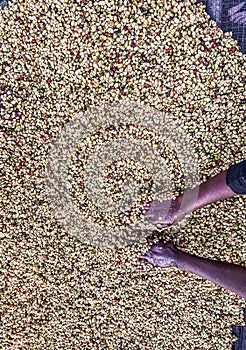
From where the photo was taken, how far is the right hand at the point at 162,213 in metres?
1.96

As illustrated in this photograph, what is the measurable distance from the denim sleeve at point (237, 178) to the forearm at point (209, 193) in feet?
0.16

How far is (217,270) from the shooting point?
191 cm

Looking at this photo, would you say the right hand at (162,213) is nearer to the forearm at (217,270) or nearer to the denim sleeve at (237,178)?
the forearm at (217,270)

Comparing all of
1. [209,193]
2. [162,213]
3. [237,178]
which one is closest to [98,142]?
[162,213]

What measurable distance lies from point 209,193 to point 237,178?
0.88ft

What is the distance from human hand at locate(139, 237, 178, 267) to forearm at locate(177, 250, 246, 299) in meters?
0.03

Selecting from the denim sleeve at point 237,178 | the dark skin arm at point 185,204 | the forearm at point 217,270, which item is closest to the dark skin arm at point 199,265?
the forearm at point 217,270

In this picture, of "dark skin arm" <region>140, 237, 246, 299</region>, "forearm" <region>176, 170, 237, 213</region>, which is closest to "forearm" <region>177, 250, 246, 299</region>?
"dark skin arm" <region>140, 237, 246, 299</region>

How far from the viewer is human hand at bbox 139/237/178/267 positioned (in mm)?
1969

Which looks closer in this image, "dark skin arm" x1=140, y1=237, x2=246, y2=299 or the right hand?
"dark skin arm" x1=140, y1=237, x2=246, y2=299

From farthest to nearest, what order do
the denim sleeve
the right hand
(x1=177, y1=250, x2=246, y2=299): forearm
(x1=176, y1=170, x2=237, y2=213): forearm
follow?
the right hand
(x1=177, y1=250, x2=246, y2=299): forearm
(x1=176, y1=170, x2=237, y2=213): forearm
the denim sleeve

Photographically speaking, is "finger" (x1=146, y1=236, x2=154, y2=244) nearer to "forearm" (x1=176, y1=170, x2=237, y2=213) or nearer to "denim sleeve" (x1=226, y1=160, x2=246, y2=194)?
"forearm" (x1=176, y1=170, x2=237, y2=213)

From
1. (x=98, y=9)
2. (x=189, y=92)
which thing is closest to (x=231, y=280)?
(x=189, y=92)

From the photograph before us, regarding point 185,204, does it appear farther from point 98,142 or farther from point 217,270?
point 98,142
